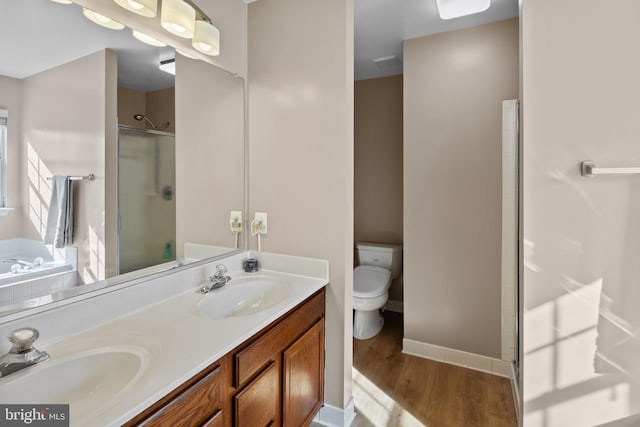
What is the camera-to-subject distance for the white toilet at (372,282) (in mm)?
2555

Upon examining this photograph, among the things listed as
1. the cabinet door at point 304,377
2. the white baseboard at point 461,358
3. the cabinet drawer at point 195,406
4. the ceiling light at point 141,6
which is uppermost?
the ceiling light at point 141,6

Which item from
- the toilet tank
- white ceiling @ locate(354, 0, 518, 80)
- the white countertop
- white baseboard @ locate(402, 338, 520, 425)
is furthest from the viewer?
the toilet tank

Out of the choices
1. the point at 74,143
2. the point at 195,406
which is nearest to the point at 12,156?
the point at 74,143

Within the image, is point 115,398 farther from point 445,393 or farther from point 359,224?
point 359,224

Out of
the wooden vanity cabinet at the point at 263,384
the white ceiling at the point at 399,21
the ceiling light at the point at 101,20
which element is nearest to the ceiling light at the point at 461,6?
the white ceiling at the point at 399,21

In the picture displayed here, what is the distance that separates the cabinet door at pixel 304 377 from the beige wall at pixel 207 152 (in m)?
0.74

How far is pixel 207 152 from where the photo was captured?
5.67ft

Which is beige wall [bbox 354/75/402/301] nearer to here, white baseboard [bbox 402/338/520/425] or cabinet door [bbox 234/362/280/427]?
white baseboard [bbox 402/338/520/425]

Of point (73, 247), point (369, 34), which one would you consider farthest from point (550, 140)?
point (73, 247)

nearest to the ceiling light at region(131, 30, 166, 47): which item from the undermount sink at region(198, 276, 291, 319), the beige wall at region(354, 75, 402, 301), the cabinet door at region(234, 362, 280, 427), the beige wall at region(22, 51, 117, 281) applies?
the beige wall at region(22, 51, 117, 281)

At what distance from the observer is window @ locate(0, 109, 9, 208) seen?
38.7 inches

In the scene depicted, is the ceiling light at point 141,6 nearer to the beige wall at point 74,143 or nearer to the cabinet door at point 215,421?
the beige wall at point 74,143

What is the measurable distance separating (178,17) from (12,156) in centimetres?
87

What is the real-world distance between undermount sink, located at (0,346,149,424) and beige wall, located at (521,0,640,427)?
1.67m
